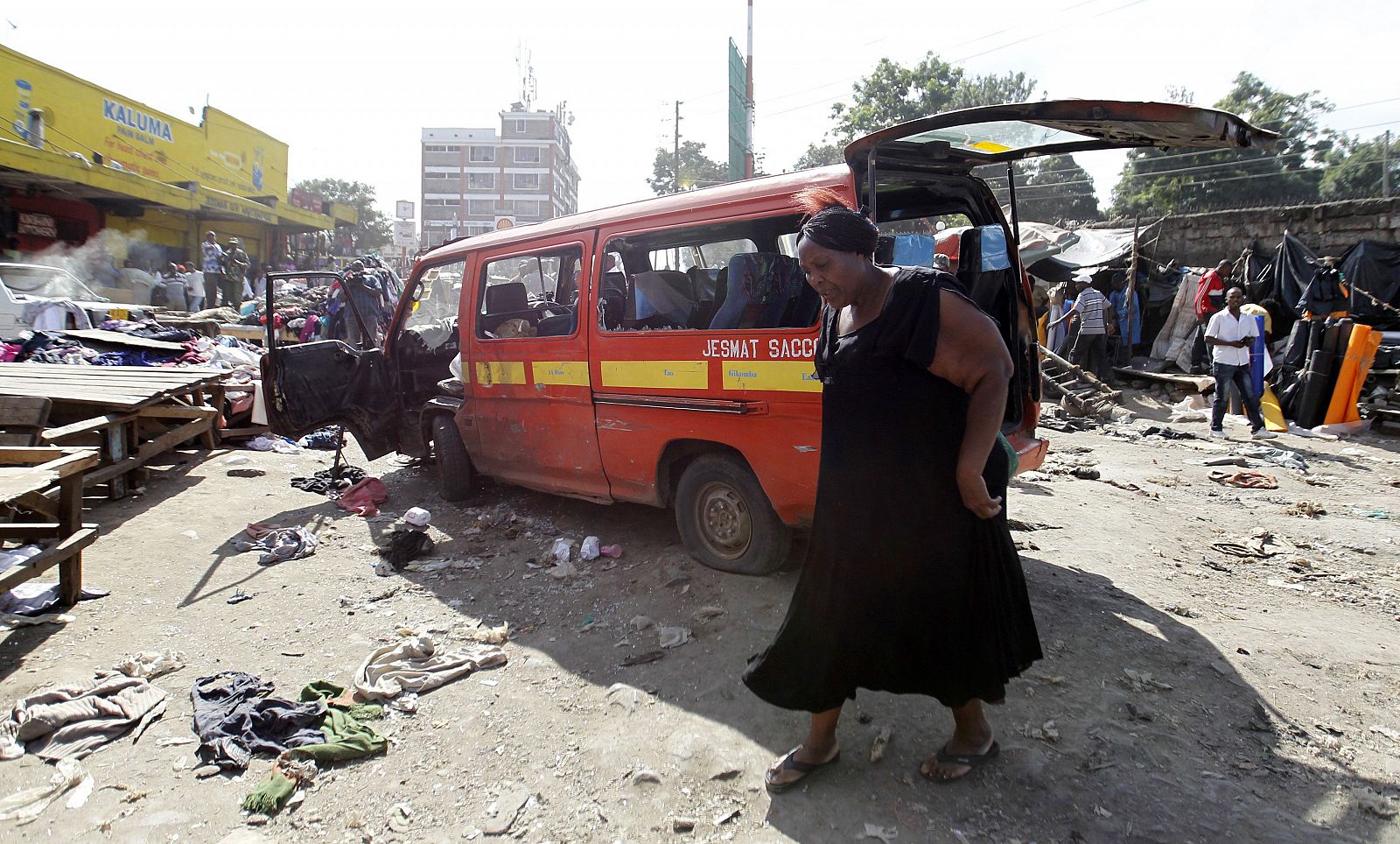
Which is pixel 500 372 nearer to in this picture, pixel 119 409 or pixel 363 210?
pixel 119 409

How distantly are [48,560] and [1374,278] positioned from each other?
1388 centimetres

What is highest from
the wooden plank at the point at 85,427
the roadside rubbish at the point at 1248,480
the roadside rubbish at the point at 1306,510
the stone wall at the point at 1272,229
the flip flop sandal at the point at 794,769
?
the stone wall at the point at 1272,229

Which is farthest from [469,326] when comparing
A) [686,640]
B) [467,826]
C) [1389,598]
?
[1389,598]

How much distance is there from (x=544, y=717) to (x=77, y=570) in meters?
2.90

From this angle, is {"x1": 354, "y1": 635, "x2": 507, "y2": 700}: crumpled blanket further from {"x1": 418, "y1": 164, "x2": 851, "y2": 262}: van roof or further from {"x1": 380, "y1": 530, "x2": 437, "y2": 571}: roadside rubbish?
{"x1": 418, "y1": 164, "x2": 851, "y2": 262}: van roof

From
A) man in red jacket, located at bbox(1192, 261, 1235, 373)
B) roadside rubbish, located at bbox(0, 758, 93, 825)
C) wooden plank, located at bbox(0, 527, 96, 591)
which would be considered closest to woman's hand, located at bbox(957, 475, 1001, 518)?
roadside rubbish, located at bbox(0, 758, 93, 825)

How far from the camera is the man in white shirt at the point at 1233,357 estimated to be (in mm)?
8539

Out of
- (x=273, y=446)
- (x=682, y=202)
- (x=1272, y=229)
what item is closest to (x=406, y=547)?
(x=682, y=202)

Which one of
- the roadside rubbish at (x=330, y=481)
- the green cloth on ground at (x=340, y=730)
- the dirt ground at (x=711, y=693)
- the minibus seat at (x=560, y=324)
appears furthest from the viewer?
the roadside rubbish at (x=330, y=481)

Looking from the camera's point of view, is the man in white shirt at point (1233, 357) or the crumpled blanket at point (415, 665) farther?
the man in white shirt at point (1233, 357)

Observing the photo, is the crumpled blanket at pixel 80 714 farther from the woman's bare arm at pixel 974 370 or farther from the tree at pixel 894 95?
the tree at pixel 894 95

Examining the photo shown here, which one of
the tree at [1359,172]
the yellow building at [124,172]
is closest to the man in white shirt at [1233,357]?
the yellow building at [124,172]

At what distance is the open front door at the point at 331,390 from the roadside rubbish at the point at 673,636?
3526mm

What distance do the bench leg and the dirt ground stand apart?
0.13 metres
